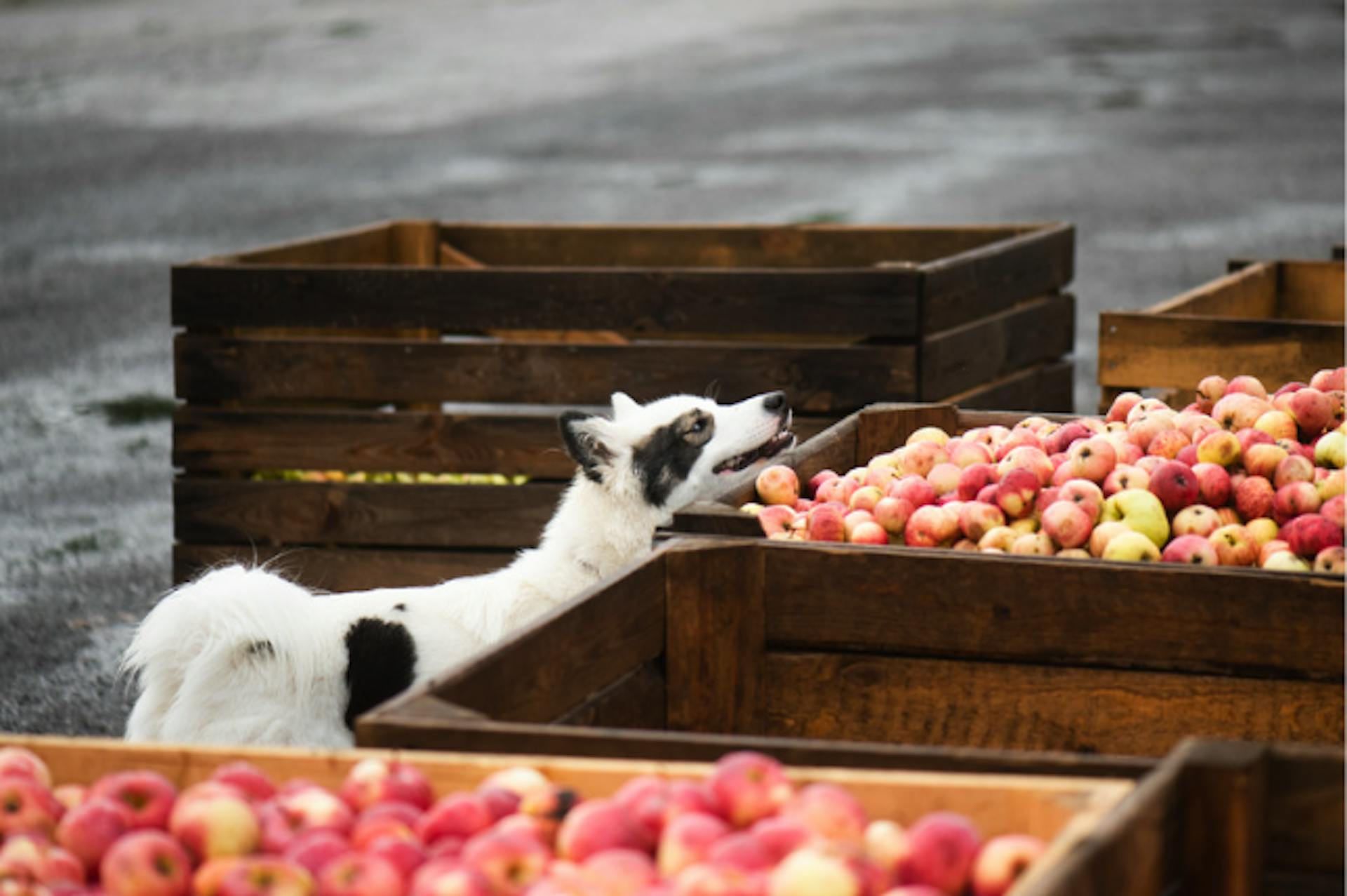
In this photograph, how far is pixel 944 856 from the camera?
2004 mm

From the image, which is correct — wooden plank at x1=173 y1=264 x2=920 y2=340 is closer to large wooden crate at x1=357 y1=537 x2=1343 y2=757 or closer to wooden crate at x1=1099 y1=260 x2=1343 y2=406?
wooden crate at x1=1099 y1=260 x2=1343 y2=406

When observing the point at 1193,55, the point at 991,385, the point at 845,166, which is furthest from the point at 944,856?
the point at 1193,55

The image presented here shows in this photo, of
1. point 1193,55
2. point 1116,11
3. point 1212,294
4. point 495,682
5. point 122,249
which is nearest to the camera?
point 495,682

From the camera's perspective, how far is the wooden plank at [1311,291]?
7555 mm

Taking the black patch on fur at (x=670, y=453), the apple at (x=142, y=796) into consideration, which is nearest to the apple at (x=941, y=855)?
the apple at (x=142, y=796)

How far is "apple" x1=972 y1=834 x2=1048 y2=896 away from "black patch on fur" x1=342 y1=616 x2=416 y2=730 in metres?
2.53

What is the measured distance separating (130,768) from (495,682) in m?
0.57

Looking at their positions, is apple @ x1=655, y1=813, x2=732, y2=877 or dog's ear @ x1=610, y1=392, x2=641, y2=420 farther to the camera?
dog's ear @ x1=610, y1=392, x2=641, y2=420

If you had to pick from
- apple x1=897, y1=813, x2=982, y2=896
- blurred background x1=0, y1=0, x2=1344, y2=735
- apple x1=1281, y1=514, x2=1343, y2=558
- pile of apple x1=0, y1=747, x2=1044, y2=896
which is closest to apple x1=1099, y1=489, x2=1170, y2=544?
apple x1=1281, y1=514, x2=1343, y2=558

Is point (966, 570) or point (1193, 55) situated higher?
point (1193, 55)

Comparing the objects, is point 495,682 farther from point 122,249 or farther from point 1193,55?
point 1193,55

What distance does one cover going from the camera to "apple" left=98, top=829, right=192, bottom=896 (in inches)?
80.4

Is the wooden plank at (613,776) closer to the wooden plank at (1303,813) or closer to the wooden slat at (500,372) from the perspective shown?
the wooden plank at (1303,813)

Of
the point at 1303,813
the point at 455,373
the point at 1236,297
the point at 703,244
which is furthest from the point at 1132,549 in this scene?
the point at 703,244
